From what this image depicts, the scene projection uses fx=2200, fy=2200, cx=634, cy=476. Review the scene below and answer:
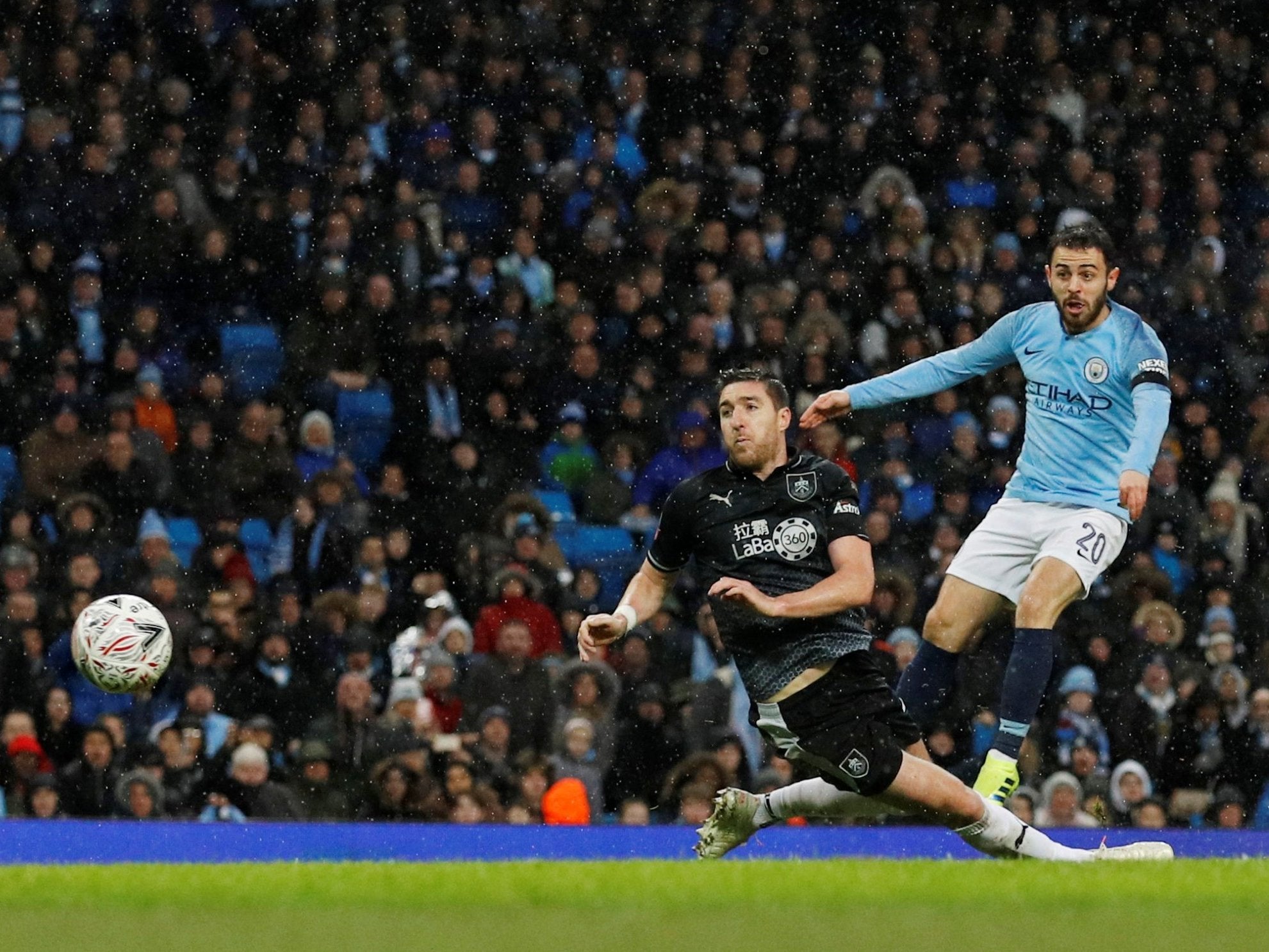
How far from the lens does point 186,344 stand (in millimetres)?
15562

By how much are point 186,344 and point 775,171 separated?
17.0ft

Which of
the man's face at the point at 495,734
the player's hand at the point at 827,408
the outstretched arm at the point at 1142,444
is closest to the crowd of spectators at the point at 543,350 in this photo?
the man's face at the point at 495,734

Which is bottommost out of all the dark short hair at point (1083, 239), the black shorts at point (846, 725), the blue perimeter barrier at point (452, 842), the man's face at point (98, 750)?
the blue perimeter barrier at point (452, 842)

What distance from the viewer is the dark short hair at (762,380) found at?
8.10 m

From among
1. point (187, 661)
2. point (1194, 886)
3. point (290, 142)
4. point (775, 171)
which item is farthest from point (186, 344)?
point (1194, 886)

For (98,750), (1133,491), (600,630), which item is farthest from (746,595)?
(98,750)

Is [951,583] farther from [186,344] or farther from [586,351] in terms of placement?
[186,344]

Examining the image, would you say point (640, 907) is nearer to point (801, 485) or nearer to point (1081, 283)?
point (801, 485)

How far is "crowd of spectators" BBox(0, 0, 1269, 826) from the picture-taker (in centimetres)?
1285

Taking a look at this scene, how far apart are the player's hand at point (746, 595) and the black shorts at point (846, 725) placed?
1.61 ft

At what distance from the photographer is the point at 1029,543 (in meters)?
8.98

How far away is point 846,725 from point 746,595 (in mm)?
867

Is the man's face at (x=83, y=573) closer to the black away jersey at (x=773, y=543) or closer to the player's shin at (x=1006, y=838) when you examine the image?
the black away jersey at (x=773, y=543)

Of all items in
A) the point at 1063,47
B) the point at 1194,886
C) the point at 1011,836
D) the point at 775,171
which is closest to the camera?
the point at 1194,886
